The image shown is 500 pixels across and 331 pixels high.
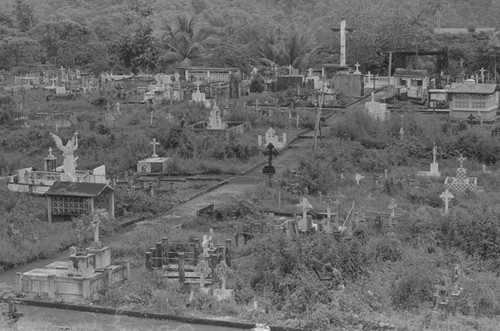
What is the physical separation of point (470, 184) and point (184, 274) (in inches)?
453

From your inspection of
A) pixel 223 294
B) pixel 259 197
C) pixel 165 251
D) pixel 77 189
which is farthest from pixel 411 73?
pixel 223 294

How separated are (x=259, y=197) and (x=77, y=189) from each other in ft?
17.7

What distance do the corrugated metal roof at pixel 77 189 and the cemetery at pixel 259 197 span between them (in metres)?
0.05

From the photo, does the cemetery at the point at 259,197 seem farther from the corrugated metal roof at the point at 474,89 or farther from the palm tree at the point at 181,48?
the palm tree at the point at 181,48

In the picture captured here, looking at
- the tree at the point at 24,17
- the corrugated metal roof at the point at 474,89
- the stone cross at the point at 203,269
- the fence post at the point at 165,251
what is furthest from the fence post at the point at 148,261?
the tree at the point at 24,17

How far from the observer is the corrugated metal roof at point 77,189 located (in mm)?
21766

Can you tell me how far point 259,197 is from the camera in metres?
24.7

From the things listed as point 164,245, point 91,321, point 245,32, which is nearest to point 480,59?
point 245,32

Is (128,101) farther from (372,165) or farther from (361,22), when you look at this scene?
(361,22)

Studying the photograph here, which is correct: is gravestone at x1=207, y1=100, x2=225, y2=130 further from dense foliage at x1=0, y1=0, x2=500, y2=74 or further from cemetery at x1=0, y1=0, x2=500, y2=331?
dense foliage at x1=0, y1=0, x2=500, y2=74

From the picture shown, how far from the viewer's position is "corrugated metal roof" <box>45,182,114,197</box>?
21766 mm

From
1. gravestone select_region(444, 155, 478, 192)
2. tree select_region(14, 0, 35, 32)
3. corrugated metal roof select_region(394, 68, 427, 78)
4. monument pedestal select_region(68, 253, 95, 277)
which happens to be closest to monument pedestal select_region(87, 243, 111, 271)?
monument pedestal select_region(68, 253, 95, 277)

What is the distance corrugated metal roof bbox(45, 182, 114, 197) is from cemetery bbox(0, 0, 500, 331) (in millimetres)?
50

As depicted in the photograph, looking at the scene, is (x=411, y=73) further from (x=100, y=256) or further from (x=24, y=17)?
(x=24, y=17)
